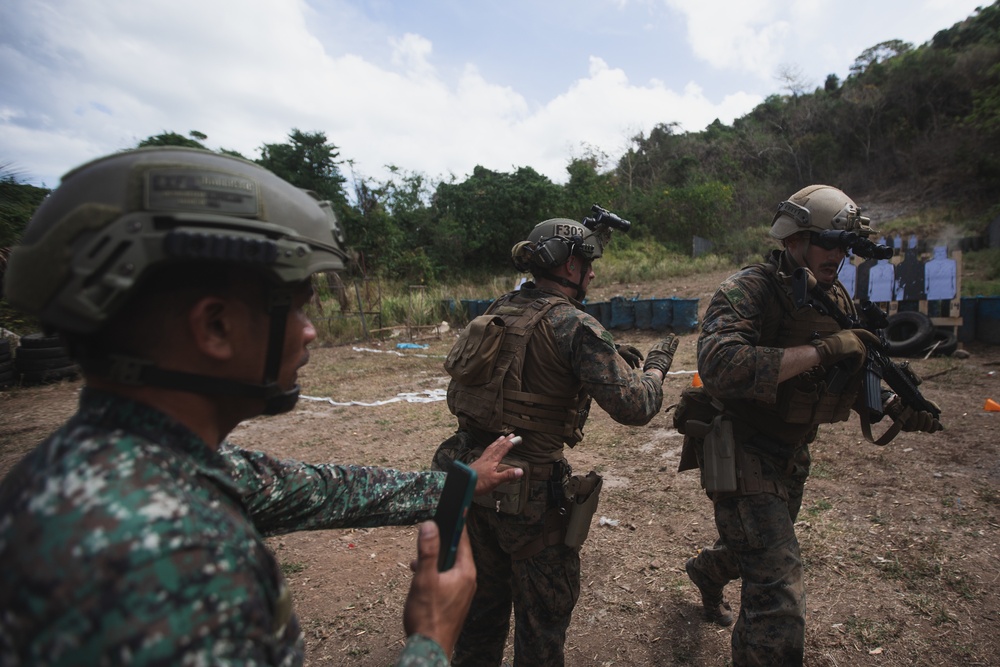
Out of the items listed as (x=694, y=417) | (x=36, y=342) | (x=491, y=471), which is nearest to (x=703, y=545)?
(x=694, y=417)

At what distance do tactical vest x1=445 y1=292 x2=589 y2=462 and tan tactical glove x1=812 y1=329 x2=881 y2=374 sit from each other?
114 cm

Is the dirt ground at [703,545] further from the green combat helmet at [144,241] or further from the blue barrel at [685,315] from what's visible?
the blue barrel at [685,315]

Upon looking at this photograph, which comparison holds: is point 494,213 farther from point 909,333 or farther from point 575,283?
point 575,283

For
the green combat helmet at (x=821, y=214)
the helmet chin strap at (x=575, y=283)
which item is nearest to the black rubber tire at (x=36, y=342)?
the helmet chin strap at (x=575, y=283)

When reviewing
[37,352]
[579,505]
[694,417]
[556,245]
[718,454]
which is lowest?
[37,352]

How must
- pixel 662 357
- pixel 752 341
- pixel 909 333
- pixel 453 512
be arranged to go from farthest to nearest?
pixel 909 333 < pixel 662 357 < pixel 752 341 < pixel 453 512

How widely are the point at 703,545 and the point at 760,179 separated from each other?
35.7 meters

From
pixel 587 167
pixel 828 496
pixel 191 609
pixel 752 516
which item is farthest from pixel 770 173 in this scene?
pixel 191 609

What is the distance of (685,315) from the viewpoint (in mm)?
12148

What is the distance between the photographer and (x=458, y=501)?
1.22 meters

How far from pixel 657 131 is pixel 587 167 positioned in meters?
13.9

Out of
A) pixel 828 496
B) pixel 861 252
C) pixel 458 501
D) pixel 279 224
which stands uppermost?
pixel 861 252

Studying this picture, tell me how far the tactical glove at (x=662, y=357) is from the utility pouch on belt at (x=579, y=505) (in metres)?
0.67

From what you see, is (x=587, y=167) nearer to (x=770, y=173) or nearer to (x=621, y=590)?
(x=770, y=173)
